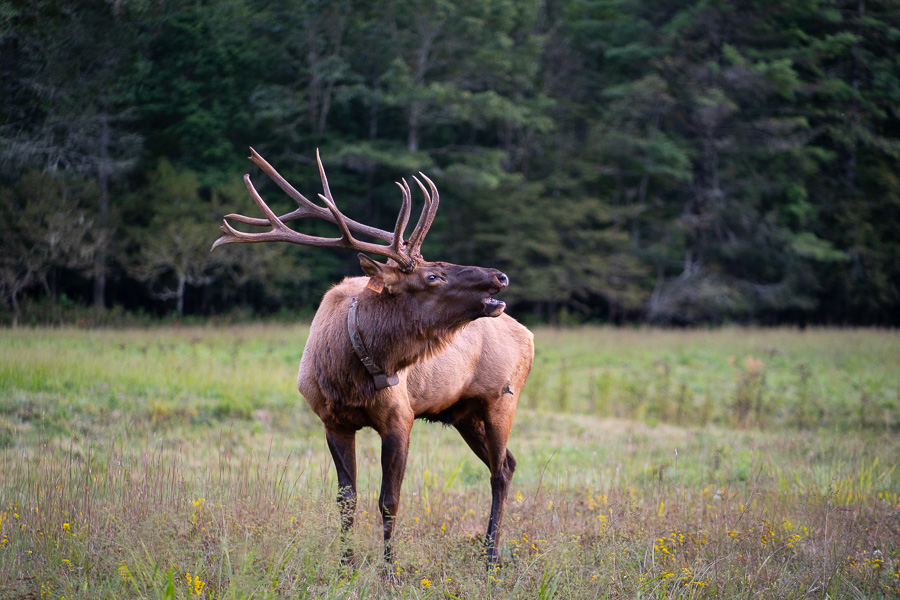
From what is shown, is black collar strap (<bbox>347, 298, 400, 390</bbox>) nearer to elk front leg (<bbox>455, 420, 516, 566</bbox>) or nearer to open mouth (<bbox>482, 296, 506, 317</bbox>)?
open mouth (<bbox>482, 296, 506, 317</bbox>)

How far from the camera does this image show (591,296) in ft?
87.6

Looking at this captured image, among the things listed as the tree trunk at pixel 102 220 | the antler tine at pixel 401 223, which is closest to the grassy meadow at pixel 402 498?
the antler tine at pixel 401 223

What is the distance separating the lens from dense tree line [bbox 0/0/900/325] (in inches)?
526

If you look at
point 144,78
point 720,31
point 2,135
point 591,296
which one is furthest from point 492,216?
point 2,135

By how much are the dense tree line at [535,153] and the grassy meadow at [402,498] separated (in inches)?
86.4

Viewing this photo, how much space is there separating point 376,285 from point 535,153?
23.1 metres

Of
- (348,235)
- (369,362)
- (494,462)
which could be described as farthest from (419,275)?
(494,462)

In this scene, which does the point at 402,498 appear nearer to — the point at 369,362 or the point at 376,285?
the point at 369,362

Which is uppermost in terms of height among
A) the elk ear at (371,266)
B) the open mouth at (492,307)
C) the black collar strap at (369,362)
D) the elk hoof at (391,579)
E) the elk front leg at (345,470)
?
the elk ear at (371,266)

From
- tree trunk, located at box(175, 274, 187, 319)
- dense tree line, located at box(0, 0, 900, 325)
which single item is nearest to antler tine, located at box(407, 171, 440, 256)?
dense tree line, located at box(0, 0, 900, 325)

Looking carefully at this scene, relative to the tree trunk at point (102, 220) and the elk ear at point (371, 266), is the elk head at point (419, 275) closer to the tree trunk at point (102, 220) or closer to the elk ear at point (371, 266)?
the elk ear at point (371, 266)

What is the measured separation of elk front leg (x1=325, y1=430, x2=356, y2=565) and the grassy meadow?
0.13 metres

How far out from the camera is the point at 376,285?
4.11 metres

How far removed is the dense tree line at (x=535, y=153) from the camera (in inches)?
526
